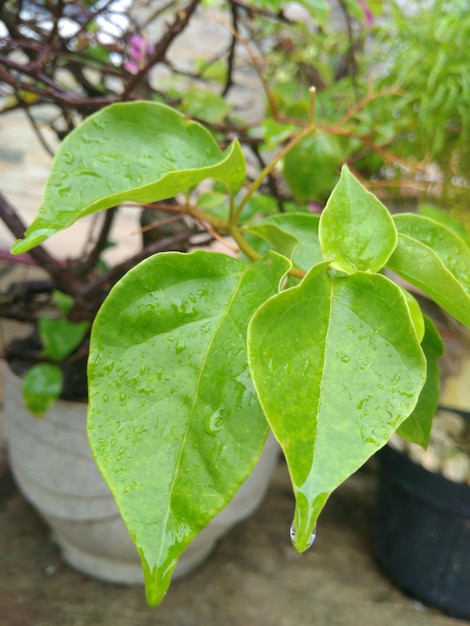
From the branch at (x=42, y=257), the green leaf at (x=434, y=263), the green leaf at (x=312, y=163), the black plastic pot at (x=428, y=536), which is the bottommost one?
the black plastic pot at (x=428, y=536)

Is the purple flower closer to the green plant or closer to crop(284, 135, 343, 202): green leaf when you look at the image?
crop(284, 135, 343, 202): green leaf

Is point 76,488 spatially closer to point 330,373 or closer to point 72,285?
point 72,285

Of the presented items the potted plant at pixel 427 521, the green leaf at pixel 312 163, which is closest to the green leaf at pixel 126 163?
the green leaf at pixel 312 163

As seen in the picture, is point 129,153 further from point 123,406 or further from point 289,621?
point 289,621

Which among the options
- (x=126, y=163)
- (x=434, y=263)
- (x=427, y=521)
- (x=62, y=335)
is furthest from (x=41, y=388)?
(x=427, y=521)

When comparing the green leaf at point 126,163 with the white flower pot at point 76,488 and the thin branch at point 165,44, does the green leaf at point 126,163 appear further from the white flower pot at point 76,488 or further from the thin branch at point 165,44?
the white flower pot at point 76,488

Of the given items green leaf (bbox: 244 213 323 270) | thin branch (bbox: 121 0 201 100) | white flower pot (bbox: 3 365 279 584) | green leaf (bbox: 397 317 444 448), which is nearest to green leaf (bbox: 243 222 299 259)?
green leaf (bbox: 244 213 323 270)
